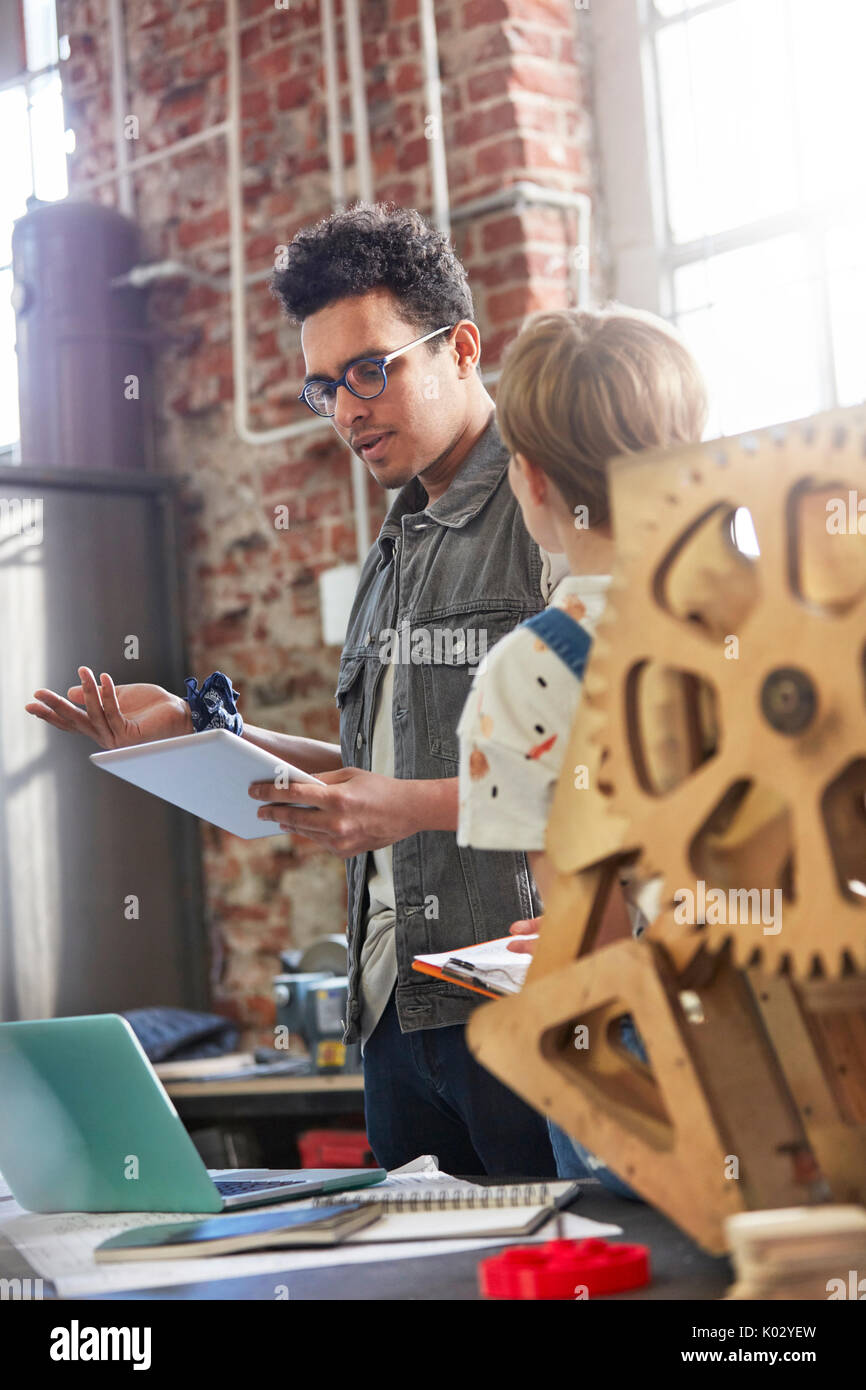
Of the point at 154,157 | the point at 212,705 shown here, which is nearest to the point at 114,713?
the point at 212,705

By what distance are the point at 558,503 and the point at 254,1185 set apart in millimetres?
671

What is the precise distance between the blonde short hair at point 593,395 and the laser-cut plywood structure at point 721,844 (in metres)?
0.18

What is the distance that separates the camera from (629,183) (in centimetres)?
330

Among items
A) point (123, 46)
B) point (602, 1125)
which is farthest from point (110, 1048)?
point (123, 46)

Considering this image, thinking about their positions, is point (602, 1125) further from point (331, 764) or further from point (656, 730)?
point (331, 764)

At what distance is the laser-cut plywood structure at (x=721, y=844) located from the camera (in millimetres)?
895

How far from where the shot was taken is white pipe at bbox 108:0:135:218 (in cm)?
403

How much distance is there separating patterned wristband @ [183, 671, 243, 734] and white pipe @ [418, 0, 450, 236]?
69.9 inches

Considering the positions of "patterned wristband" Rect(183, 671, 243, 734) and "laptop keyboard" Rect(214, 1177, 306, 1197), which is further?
"patterned wristband" Rect(183, 671, 243, 734)

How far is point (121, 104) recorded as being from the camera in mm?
4055

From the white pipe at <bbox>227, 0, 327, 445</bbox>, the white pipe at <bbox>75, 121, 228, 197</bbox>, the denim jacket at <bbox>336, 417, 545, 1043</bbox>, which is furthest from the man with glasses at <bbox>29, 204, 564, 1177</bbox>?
the white pipe at <bbox>75, 121, 228, 197</bbox>

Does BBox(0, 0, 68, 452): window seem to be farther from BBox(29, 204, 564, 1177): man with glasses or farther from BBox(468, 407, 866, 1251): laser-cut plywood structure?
BBox(468, 407, 866, 1251): laser-cut plywood structure

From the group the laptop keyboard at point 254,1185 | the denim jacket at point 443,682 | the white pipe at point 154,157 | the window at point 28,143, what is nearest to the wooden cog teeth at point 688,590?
the laptop keyboard at point 254,1185

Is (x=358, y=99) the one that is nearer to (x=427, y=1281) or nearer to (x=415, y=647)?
(x=415, y=647)
